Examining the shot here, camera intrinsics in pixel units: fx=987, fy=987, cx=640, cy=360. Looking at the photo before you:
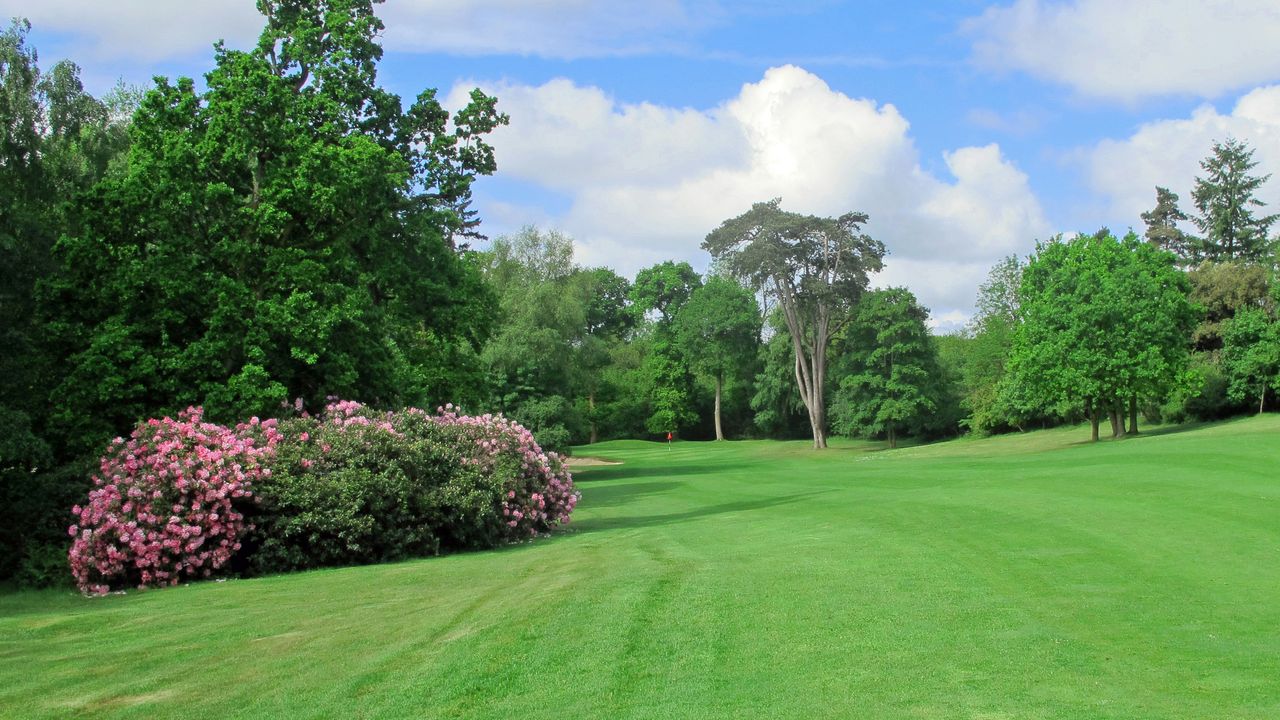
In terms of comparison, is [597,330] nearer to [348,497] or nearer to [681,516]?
[681,516]

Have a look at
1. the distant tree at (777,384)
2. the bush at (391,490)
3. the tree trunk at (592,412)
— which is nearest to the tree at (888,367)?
the distant tree at (777,384)

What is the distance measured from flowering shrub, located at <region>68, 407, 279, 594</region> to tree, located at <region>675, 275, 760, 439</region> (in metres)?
76.5

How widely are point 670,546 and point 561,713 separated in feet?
29.9

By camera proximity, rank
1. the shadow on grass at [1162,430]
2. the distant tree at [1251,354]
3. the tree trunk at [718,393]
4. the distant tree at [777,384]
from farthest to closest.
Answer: the tree trunk at [718,393] → the distant tree at [777,384] → the distant tree at [1251,354] → the shadow on grass at [1162,430]

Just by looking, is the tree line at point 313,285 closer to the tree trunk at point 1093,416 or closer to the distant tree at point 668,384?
the tree trunk at point 1093,416

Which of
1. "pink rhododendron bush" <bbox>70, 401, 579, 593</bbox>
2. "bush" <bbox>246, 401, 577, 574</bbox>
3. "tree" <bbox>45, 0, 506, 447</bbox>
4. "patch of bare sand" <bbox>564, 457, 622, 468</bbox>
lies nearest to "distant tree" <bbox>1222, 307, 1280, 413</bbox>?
"patch of bare sand" <bbox>564, 457, 622, 468</bbox>

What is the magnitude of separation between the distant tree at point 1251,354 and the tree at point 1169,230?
98.4ft

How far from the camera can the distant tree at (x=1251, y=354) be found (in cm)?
5559

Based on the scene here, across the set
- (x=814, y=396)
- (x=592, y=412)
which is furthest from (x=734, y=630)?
(x=592, y=412)

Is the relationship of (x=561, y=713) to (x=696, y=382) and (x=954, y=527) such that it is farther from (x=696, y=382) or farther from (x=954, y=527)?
(x=696, y=382)

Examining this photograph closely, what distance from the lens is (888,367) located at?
243 ft

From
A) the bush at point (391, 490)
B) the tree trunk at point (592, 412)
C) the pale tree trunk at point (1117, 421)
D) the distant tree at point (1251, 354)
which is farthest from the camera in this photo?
the tree trunk at point (592, 412)

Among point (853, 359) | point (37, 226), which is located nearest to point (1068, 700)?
point (37, 226)

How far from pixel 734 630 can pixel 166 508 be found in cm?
1039
